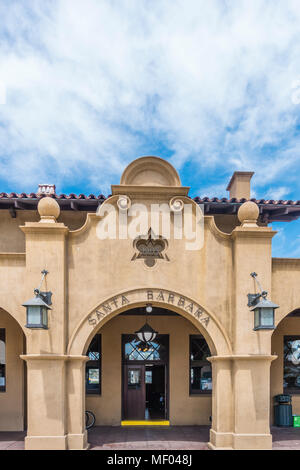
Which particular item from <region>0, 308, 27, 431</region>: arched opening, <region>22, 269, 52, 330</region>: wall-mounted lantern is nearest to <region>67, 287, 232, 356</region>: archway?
<region>22, 269, 52, 330</region>: wall-mounted lantern

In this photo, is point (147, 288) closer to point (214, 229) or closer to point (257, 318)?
point (214, 229)

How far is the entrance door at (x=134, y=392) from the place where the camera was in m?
11.4

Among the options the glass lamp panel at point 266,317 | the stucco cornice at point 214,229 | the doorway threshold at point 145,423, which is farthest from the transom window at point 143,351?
the stucco cornice at point 214,229

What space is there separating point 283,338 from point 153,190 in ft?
23.1

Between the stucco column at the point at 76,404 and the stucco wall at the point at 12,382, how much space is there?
3209mm

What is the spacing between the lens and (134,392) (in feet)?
37.9

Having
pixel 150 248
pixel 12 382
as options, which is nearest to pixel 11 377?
pixel 12 382

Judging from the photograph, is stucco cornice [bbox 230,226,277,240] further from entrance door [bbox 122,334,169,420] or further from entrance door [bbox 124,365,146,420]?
entrance door [bbox 124,365,146,420]

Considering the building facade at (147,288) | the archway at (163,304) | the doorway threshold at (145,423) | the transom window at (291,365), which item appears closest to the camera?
the building facade at (147,288)

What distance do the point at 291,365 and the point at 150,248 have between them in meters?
6.90

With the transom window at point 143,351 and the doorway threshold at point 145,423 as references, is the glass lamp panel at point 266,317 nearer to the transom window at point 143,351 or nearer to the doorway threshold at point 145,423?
the transom window at point 143,351

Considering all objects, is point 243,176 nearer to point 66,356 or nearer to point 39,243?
point 39,243

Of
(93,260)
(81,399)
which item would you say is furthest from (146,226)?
(81,399)

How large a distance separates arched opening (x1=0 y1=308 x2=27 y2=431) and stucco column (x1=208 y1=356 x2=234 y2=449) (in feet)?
19.6
